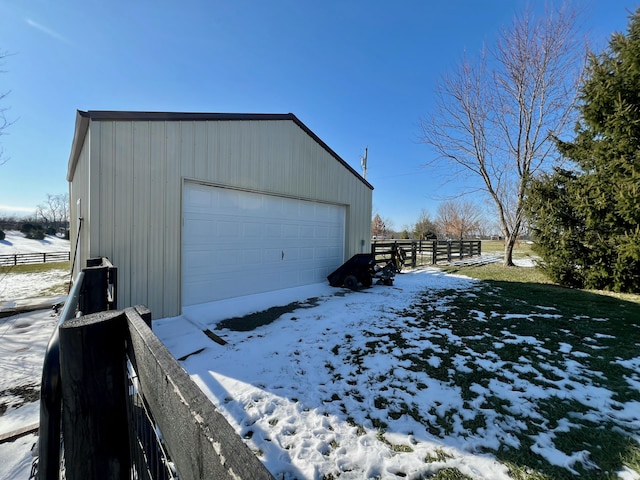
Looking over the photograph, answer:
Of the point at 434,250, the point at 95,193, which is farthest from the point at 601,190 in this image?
the point at 95,193

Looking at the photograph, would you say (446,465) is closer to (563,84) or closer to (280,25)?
(280,25)

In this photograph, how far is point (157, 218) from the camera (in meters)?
4.67

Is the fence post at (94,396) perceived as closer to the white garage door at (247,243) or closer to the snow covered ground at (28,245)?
the white garage door at (247,243)

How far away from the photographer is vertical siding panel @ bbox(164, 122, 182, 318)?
4.78 m

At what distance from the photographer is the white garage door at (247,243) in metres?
5.29

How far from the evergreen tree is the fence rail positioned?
2454 cm

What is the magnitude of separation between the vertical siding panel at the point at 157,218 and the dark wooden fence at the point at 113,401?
13.4 ft

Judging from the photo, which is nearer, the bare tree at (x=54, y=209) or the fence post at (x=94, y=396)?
the fence post at (x=94, y=396)

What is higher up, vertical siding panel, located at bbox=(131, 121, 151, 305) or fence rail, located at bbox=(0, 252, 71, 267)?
vertical siding panel, located at bbox=(131, 121, 151, 305)

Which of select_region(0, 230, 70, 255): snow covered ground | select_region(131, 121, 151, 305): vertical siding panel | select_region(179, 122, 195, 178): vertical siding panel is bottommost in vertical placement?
select_region(0, 230, 70, 255): snow covered ground

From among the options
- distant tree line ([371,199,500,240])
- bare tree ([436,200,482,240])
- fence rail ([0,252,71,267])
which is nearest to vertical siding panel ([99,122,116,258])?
fence rail ([0,252,71,267])

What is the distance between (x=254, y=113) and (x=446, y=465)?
651 cm

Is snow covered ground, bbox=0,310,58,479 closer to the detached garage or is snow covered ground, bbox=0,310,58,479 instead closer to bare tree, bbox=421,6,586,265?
the detached garage

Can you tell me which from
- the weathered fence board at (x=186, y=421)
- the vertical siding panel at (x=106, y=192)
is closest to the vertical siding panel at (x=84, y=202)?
the vertical siding panel at (x=106, y=192)
